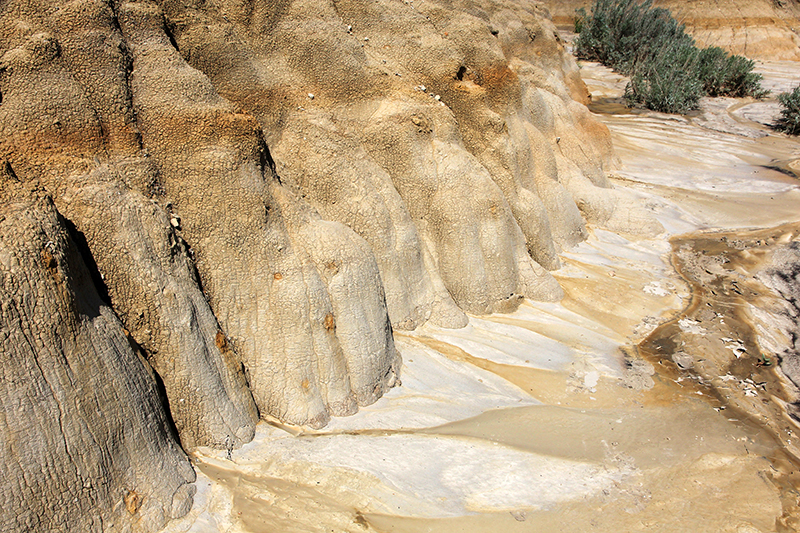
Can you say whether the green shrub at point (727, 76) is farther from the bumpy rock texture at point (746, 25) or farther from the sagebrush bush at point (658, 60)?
the bumpy rock texture at point (746, 25)

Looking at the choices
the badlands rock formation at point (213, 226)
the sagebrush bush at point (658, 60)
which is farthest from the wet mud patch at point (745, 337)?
the sagebrush bush at point (658, 60)

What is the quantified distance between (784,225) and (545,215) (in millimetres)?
5451

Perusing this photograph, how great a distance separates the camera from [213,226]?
12.9ft

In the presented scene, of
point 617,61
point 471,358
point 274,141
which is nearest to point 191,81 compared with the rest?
point 274,141

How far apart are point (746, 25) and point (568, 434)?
27.9 meters

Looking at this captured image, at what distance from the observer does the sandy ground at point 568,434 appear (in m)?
3.55

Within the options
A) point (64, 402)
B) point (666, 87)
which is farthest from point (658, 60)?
point (64, 402)

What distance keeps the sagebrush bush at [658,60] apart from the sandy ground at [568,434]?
369 inches

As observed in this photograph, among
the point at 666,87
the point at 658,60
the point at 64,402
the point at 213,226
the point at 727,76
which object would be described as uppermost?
the point at 213,226

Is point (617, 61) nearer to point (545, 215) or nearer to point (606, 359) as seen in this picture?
point (545, 215)

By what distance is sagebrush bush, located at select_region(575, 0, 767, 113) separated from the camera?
15.7 m

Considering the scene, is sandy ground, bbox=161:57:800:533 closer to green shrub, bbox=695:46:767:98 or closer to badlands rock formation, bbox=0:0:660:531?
badlands rock formation, bbox=0:0:660:531

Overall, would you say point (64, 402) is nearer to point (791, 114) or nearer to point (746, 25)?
point (791, 114)

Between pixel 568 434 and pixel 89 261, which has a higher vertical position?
pixel 89 261
